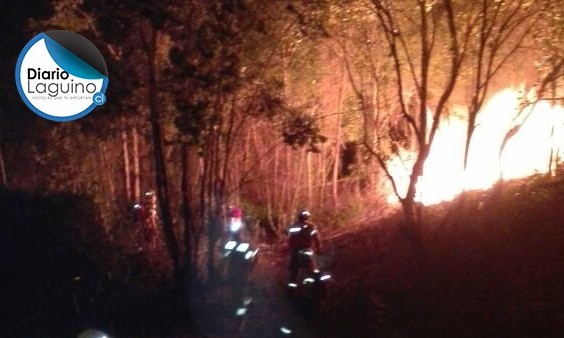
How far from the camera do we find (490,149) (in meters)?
15.6

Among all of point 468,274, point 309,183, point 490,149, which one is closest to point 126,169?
point 309,183

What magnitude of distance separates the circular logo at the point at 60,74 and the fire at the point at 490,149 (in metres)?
4.92

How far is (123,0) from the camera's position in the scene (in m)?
10.2

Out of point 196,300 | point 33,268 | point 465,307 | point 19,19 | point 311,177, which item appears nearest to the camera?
point 465,307

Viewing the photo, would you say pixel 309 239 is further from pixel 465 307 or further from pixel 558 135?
pixel 558 135

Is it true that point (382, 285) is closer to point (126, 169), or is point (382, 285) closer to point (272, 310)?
point (272, 310)

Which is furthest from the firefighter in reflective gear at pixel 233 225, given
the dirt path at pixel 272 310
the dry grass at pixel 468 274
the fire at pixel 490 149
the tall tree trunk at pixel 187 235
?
the fire at pixel 490 149

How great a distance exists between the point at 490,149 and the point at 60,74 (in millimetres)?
8047

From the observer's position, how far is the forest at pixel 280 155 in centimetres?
1048

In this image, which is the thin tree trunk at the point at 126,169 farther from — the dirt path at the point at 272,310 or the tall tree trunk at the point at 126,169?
the dirt path at the point at 272,310

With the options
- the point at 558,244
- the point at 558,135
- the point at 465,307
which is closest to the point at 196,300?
the point at 465,307

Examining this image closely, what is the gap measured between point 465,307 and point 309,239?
2320 mm

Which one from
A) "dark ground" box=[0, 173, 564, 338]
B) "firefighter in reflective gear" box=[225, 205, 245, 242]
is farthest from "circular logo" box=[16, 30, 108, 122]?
"firefighter in reflective gear" box=[225, 205, 245, 242]

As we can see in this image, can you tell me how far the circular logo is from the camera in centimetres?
1154
